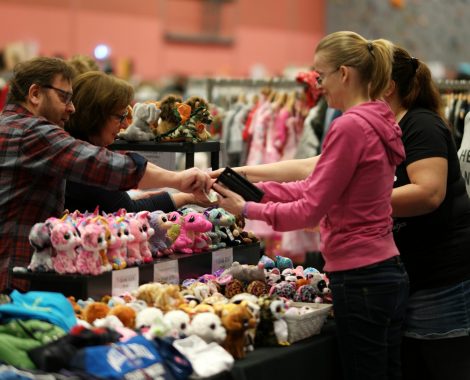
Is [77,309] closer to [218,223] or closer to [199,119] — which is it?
[218,223]

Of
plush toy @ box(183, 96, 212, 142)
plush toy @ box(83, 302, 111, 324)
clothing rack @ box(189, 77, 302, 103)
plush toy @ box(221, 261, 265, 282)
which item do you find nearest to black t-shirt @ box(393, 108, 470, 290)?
plush toy @ box(221, 261, 265, 282)

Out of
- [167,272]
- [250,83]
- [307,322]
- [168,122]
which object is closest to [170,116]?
[168,122]

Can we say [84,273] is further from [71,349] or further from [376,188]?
[376,188]

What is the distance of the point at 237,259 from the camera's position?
135 inches

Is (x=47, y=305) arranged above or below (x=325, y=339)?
above

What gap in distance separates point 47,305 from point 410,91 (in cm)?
155

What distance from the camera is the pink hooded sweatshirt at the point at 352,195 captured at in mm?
2584

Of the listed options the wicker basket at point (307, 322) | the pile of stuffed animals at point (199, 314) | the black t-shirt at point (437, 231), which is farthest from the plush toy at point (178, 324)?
the black t-shirt at point (437, 231)

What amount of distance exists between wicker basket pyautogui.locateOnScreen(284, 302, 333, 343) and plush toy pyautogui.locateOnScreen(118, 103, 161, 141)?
3.43 ft

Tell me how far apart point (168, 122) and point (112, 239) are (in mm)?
1037

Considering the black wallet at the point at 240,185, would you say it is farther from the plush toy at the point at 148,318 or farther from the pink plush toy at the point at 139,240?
the plush toy at the point at 148,318

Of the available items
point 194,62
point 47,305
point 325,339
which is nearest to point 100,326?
point 47,305

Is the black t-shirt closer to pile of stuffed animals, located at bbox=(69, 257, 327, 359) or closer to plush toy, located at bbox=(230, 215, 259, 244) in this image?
pile of stuffed animals, located at bbox=(69, 257, 327, 359)

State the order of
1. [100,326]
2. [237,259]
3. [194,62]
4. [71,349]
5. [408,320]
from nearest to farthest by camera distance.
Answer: [71,349] < [100,326] < [408,320] < [237,259] < [194,62]
